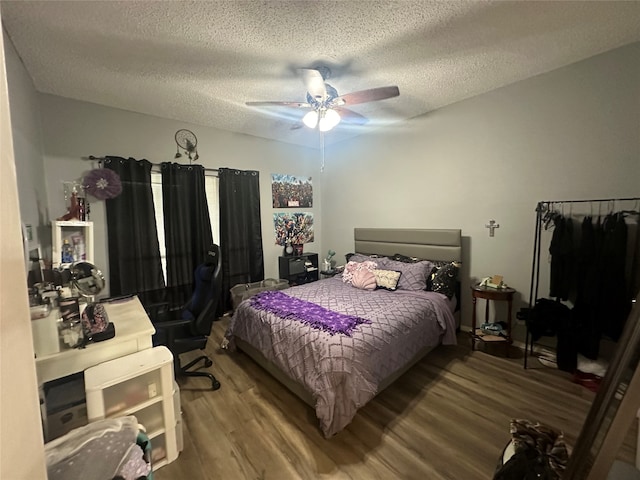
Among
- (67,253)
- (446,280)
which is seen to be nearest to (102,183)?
(67,253)

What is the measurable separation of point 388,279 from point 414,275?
295mm

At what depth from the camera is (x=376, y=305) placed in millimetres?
2520

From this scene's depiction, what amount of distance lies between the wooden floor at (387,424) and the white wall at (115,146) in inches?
90.6

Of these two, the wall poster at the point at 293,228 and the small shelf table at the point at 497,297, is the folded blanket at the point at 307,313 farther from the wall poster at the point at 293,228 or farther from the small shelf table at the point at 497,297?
the wall poster at the point at 293,228

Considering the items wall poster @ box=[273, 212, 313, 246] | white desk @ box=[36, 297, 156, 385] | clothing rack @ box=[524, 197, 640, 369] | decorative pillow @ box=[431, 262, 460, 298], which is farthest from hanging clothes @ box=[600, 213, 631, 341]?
wall poster @ box=[273, 212, 313, 246]

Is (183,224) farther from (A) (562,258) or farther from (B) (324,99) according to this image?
(A) (562,258)

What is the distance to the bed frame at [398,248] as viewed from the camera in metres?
2.19

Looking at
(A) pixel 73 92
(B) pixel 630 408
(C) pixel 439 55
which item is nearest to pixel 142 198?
(A) pixel 73 92

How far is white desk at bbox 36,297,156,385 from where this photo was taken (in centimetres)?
134

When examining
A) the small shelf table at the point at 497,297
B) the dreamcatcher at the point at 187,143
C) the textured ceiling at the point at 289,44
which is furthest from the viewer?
the dreamcatcher at the point at 187,143

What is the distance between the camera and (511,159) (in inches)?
109

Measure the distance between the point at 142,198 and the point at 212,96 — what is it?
1.46 m

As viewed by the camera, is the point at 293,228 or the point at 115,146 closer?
the point at 115,146

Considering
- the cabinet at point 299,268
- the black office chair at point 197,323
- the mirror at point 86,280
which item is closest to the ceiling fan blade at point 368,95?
the black office chair at point 197,323
